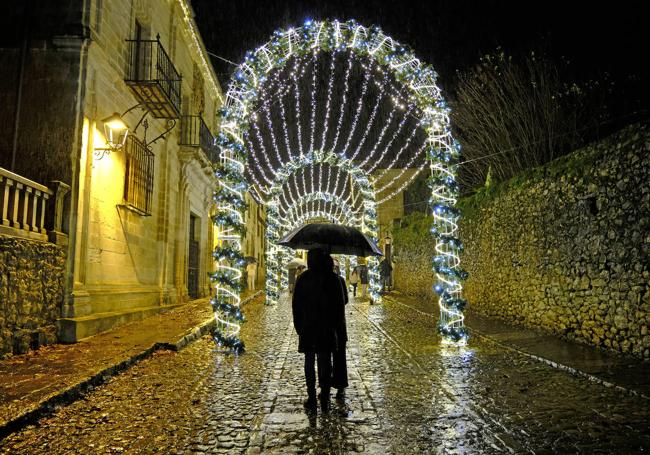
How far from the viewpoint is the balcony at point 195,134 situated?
16.0 metres

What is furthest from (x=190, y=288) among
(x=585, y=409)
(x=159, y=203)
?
(x=585, y=409)

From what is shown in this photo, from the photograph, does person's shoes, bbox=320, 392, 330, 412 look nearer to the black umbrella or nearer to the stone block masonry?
the black umbrella

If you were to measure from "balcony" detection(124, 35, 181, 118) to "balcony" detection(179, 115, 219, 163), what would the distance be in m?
2.75

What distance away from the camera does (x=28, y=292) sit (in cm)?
738

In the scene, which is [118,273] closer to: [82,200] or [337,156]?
[82,200]

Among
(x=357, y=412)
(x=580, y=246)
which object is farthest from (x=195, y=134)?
(x=357, y=412)

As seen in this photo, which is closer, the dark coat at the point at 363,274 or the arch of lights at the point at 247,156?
the arch of lights at the point at 247,156

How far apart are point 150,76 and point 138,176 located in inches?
96.7

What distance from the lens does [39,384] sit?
17.5 ft

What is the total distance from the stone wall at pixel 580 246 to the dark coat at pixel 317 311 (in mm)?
4665

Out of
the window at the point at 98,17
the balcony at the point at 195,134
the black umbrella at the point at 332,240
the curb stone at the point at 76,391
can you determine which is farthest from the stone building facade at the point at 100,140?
the black umbrella at the point at 332,240

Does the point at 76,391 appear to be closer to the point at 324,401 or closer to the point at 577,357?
the point at 324,401

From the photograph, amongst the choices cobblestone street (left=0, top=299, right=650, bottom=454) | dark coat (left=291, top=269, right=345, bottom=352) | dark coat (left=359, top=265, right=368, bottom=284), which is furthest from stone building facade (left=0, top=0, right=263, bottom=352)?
dark coat (left=359, top=265, right=368, bottom=284)

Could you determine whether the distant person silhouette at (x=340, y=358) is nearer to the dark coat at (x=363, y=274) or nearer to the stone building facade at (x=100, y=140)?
the stone building facade at (x=100, y=140)
